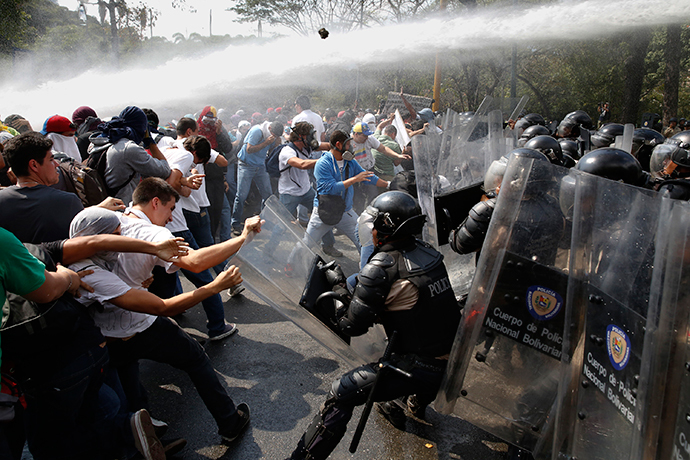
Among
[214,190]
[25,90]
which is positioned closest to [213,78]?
[25,90]

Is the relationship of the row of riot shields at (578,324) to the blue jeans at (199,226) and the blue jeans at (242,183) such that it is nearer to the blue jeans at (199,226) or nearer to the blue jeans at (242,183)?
the blue jeans at (199,226)

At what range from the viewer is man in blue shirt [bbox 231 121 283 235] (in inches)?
276

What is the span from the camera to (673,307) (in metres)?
1.33

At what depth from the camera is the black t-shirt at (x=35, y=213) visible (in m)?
2.68

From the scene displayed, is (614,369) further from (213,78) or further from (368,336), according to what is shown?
(213,78)

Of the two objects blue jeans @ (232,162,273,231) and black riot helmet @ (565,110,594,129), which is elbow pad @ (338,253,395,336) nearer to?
blue jeans @ (232,162,273,231)

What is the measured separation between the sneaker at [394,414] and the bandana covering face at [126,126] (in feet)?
9.83

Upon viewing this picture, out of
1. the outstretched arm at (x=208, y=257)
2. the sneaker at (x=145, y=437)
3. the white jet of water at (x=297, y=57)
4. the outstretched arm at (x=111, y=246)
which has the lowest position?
the sneaker at (x=145, y=437)

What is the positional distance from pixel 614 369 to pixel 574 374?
0.85ft

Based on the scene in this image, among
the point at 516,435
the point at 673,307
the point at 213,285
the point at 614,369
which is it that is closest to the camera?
the point at 673,307

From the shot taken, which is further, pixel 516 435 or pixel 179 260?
pixel 179 260

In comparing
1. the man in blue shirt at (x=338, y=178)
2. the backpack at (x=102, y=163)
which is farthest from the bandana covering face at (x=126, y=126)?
the man in blue shirt at (x=338, y=178)

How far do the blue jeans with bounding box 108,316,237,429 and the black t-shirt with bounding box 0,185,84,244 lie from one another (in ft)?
2.59

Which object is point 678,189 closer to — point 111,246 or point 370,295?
point 370,295
